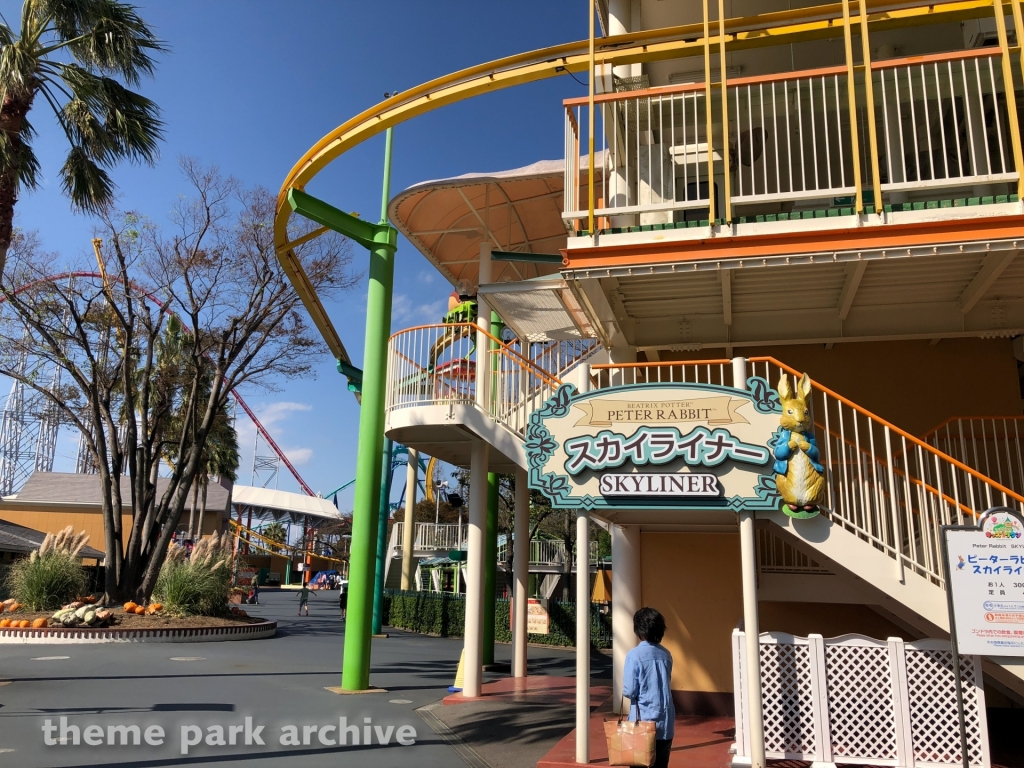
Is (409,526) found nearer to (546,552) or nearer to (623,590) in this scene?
(546,552)

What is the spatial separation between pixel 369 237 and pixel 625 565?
21.1ft

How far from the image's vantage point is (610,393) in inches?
289

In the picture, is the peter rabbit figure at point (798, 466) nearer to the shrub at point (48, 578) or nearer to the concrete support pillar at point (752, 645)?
the concrete support pillar at point (752, 645)

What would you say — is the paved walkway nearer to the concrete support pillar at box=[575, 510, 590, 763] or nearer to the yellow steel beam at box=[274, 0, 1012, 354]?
the concrete support pillar at box=[575, 510, 590, 763]

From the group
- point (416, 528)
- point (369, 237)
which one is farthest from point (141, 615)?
point (369, 237)

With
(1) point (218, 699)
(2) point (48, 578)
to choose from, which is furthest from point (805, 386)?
(2) point (48, 578)

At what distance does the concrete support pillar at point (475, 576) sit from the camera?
10523mm

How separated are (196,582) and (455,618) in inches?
304

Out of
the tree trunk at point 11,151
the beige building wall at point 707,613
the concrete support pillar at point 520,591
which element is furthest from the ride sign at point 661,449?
the tree trunk at point 11,151

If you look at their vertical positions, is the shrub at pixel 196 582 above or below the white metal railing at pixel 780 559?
below

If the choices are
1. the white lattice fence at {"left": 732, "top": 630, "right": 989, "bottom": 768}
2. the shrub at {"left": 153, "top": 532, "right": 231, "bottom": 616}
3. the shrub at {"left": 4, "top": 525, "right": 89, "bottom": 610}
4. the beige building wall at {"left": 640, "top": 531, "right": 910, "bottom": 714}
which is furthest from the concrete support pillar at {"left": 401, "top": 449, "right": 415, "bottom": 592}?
the white lattice fence at {"left": 732, "top": 630, "right": 989, "bottom": 768}

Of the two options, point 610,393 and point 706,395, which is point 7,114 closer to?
point 610,393

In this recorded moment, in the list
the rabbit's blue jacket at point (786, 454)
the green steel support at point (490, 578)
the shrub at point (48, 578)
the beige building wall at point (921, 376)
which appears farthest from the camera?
the shrub at point (48, 578)

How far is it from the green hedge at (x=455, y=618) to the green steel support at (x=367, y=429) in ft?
26.3
